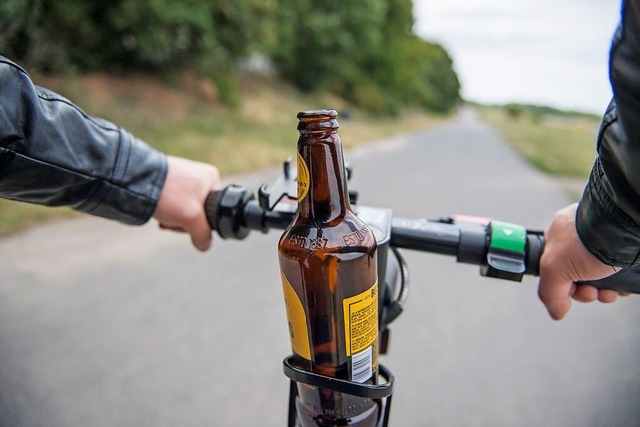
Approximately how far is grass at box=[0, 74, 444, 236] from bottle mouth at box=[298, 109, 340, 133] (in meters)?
4.46

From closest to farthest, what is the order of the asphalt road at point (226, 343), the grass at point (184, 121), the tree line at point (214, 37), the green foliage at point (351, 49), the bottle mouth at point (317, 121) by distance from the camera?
the bottle mouth at point (317, 121), the asphalt road at point (226, 343), the grass at point (184, 121), the tree line at point (214, 37), the green foliage at point (351, 49)

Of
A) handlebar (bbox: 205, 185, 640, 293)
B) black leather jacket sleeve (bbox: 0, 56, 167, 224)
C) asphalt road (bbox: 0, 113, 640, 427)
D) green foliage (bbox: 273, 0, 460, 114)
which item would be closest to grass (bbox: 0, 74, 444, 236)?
asphalt road (bbox: 0, 113, 640, 427)

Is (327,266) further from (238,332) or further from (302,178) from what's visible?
(238,332)

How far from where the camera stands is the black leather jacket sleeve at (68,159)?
0.90m

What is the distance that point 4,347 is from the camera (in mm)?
2650

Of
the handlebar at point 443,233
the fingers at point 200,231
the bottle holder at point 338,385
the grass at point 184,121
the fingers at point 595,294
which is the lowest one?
the grass at point 184,121

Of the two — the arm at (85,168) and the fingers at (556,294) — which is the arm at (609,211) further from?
the arm at (85,168)

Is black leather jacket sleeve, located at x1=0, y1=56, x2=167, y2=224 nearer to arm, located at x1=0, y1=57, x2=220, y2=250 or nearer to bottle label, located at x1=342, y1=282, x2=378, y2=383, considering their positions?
arm, located at x1=0, y1=57, x2=220, y2=250

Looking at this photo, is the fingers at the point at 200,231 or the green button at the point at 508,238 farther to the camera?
the fingers at the point at 200,231

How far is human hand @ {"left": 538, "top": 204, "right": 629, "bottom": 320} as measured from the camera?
2.84 feet

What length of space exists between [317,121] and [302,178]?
10 cm

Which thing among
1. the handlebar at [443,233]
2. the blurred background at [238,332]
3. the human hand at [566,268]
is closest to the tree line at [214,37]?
the blurred background at [238,332]

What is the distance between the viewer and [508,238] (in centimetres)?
97

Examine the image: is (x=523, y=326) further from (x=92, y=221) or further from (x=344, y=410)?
(x=92, y=221)
